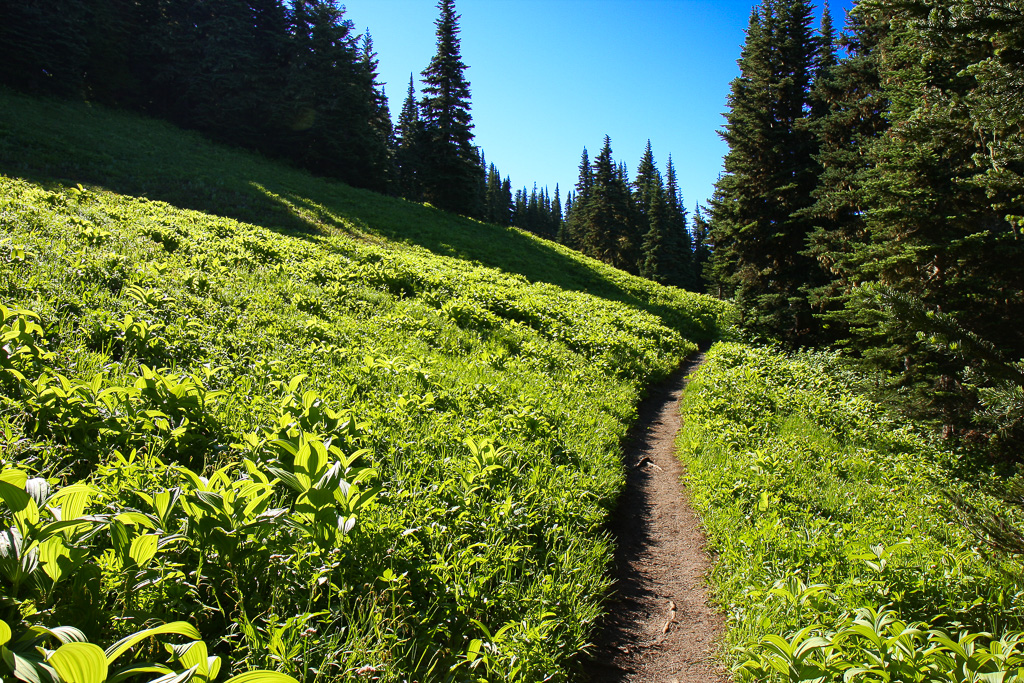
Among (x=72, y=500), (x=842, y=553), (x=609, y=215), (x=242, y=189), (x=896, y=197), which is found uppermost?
(x=609, y=215)

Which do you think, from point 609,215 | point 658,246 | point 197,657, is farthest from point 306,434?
point 658,246

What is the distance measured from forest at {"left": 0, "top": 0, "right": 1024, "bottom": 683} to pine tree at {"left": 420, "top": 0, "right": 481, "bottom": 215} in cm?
1903

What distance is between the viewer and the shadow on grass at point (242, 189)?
16.1 metres

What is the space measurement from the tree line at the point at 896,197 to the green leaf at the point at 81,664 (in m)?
4.21

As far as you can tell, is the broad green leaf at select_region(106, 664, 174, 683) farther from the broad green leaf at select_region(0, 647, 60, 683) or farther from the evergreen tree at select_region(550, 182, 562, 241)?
the evergreen tree at select_region(550, 182, 562, 241)

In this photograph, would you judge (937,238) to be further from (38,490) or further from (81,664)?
(38,490)

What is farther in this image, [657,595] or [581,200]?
[581,200]

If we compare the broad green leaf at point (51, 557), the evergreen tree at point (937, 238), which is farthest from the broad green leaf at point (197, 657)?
the evergreen tree at point (937, 238)

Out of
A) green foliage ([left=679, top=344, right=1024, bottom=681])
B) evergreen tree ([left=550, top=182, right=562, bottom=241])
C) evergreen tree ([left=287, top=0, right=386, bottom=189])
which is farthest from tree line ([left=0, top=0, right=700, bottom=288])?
evergreen tree ([left=550, top=182, right=562, bottom=241])

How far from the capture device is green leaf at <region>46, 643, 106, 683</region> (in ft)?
5.37

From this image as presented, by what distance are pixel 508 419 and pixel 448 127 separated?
34.3 metres

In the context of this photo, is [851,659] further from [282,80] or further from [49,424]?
[282,80]

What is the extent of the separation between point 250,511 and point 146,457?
120 centimetres

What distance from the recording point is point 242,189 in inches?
799
